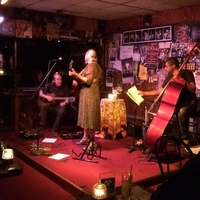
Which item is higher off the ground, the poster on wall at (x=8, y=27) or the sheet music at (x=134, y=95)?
the poster on wall at (x=8, y=27)

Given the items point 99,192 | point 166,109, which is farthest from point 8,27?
point 99,192

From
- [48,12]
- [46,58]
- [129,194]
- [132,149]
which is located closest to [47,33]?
[48,12]

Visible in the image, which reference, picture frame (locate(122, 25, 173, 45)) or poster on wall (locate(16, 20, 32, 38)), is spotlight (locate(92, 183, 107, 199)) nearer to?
picture frame (locate(122, 25, 173, 45))

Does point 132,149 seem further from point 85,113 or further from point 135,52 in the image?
point 135,52

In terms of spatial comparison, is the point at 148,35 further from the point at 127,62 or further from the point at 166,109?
the point at 166,109

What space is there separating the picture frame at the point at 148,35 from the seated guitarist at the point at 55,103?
77.5 inches

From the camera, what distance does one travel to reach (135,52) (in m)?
7.02

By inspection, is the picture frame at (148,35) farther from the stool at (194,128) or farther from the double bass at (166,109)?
the double bass at (166,109)

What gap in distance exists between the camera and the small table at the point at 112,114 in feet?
18.8

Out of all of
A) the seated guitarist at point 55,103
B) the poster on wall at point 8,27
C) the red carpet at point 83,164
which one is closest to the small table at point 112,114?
the red carpet at point 83,164

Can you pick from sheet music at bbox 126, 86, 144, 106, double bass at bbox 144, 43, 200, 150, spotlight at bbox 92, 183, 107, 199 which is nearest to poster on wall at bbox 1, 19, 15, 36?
sheet music at bbox 126, 86, 144, 106

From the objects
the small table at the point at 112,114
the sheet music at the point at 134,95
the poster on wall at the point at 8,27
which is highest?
the poster on wall at the point at 8,27

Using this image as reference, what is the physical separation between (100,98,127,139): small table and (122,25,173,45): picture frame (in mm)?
1731

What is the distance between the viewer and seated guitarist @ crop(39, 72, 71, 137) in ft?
20.4
